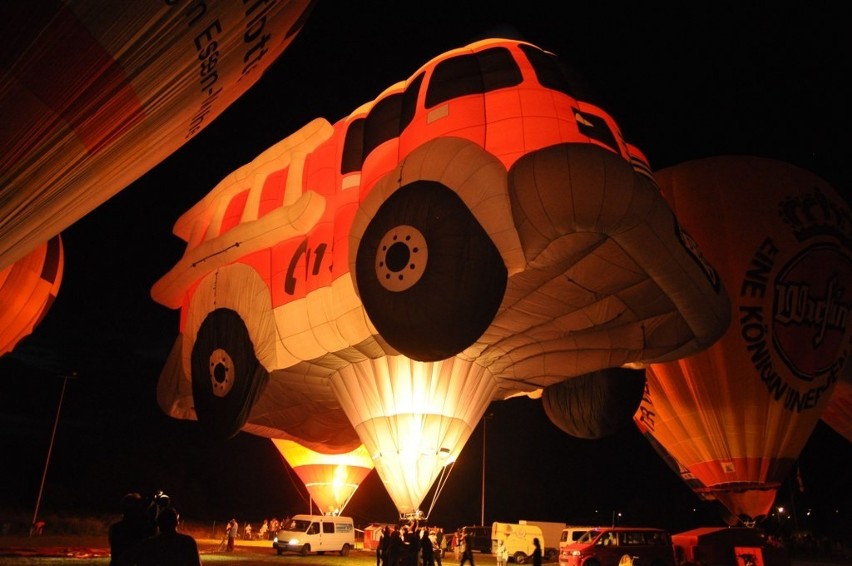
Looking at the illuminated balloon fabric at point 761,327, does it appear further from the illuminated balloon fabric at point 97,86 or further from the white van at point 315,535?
the illuminated balloon fabric at point 97,86

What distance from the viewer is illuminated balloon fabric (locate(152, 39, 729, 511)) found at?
7.59 meters

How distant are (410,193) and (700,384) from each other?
25.5 feet

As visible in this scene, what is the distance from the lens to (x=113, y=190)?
571cm

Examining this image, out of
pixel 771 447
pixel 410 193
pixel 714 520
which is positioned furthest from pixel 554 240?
pixel 714 520

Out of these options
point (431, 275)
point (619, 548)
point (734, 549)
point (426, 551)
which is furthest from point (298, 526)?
point (431, 275)

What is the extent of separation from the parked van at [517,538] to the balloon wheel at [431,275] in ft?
32.8

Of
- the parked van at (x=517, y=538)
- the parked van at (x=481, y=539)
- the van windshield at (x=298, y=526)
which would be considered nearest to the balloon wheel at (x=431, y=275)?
the van windshield at (x=298, y=526)

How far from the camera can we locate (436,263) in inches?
294

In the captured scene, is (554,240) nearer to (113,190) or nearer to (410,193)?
(410,193)

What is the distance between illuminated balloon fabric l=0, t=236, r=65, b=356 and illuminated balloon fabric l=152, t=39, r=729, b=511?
11.0ft

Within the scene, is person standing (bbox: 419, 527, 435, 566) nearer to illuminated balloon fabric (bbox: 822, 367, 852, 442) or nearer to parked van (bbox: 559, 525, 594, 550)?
parked van (bbox: 559, 525, 594, 550)

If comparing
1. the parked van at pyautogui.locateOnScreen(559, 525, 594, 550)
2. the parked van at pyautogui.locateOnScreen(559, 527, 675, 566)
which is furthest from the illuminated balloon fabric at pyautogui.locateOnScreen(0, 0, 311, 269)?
the parked van at pyautogui.locateOnScreen(559, 525, 594, 550)

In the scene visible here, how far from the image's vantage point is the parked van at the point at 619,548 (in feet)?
36.2

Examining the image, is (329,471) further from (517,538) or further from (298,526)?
(517,538)
